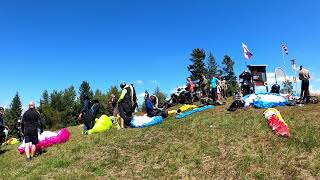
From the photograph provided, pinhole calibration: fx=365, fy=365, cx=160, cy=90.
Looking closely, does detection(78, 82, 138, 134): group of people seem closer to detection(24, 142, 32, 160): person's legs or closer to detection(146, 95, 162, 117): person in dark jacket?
detection(146, 95, 162, 117): person in dark jacket

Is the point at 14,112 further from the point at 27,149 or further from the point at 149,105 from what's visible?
the point at 27,149

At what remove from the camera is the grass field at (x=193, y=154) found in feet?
38.7

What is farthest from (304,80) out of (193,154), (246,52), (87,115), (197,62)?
(197,62)

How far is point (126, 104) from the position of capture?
19.8 meters

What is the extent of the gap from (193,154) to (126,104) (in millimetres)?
7255

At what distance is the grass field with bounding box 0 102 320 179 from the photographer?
38.7 ft

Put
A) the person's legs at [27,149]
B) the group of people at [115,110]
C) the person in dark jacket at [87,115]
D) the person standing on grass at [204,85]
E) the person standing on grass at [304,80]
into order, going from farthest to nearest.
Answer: the person standing on grass at [204,85] → the person standing on grass at [304,80] → the person in dark jacket at [87,115] → the group of people at [115,110] → the person's legs at [27,149]

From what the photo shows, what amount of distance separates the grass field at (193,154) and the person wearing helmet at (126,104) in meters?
2.11

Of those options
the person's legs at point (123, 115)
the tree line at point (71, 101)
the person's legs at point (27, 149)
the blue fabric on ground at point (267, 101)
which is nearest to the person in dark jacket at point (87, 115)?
the person's legs at point (123, 115)

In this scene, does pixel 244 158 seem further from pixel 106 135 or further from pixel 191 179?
pixel 106 135

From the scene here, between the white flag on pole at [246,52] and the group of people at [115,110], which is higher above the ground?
the white flag on pole at [246,52]

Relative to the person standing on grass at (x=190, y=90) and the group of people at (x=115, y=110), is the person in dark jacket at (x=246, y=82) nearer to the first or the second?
the group of people at (x=115, y=110)

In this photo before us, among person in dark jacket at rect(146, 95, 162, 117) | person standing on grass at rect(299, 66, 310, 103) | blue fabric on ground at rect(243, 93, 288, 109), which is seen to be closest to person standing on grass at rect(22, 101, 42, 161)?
person in dark jacket at rect(146, 95, 162, 117)

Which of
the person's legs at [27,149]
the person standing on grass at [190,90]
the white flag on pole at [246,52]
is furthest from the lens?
the person standing on grass at [190,90]
